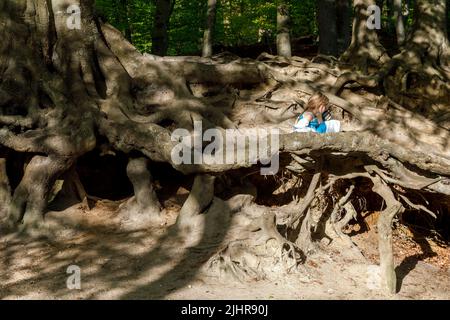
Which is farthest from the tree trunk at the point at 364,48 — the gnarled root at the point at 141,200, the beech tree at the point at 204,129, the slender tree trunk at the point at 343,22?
the gnarled root at the point at 141,200

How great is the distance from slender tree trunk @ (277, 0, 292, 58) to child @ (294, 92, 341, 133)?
5.99 metres

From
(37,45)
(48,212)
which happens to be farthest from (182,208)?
(37,45)

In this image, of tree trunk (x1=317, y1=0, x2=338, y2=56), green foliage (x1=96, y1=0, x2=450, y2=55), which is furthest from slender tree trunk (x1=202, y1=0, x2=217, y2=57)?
green foliage (x1=96, y1=0, x2=450, y2=55)

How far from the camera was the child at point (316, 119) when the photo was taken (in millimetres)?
7133

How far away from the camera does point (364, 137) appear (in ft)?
21.8

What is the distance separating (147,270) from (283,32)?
8292 mm

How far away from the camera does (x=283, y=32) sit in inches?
523

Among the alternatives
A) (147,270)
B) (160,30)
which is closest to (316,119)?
(147,270)

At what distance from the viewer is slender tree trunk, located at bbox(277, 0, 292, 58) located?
1304cm

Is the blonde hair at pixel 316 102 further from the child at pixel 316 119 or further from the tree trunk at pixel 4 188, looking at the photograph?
the tree trunk at pixel 4 188

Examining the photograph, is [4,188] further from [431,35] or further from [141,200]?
[431,35]

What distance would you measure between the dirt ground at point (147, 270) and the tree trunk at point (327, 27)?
641 centimetres

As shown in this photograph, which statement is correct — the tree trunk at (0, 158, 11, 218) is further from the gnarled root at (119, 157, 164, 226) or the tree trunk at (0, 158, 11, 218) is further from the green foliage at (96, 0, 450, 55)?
the green foliage at (96, 0, 450, 55)
